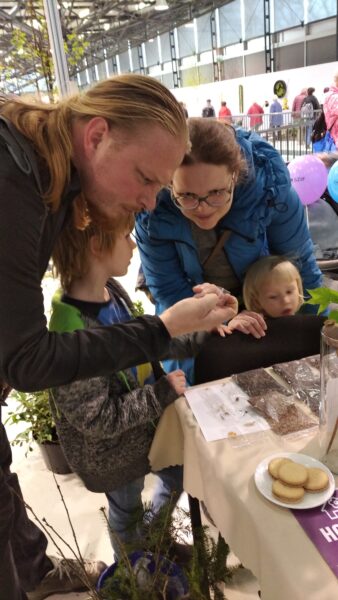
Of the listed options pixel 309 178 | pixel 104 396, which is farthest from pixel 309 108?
pixel 104 396

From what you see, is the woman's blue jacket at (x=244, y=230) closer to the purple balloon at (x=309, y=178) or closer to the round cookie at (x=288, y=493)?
the round cookie at (x=288, y=493)

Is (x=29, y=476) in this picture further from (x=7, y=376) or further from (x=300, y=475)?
(x=300, y=475)

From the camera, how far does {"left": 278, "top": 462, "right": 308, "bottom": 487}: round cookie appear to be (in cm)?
83

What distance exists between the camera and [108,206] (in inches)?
39.8

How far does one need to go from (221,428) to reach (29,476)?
146cm

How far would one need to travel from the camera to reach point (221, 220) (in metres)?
1.63

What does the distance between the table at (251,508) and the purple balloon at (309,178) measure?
253 centimetres

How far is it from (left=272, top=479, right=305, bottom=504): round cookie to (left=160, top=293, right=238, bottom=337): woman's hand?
37 centimetres

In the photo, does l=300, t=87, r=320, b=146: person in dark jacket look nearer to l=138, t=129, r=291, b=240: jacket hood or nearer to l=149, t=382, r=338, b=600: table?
l=138, t=129, r=291, b=240: jacket hood

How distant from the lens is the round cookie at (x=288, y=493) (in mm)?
818

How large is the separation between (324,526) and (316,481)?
0.08 m

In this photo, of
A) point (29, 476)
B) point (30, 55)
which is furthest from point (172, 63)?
point (29, 476)

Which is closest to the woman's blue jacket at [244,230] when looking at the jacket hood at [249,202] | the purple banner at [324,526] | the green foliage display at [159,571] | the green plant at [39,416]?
the jacket hood at [249,202]

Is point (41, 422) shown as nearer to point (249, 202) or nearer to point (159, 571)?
point (159, 571)
